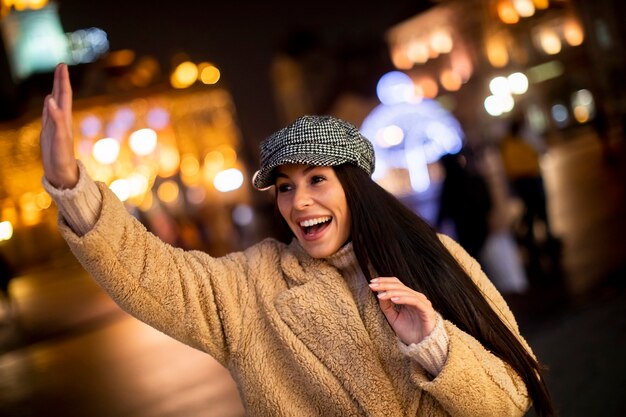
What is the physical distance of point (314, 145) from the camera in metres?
2.28

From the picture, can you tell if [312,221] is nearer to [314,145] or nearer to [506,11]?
[314,145]

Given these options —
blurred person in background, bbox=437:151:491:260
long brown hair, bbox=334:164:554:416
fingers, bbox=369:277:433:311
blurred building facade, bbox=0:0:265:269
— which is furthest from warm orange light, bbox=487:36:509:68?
fingers, bbox=369:277:433:311

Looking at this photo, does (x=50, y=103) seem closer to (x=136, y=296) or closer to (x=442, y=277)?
(x=136, y=296)

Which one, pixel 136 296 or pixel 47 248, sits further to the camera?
pixel 47 248

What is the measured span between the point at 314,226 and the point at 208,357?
21.7 ft

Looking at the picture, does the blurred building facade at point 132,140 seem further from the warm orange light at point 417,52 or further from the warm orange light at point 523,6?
the warm orange light at point 523,6

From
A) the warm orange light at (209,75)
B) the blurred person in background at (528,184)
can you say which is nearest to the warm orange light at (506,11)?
the warm orange light at (209,75)

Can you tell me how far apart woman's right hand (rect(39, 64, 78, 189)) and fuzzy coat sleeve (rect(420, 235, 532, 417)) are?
115 centimetres

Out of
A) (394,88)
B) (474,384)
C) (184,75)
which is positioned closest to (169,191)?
(184,75)

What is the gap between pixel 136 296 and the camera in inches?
86.2

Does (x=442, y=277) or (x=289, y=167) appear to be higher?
(x=289, y=167)

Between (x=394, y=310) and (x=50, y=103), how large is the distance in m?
1.14

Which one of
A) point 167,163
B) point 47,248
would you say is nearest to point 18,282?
point 47,248

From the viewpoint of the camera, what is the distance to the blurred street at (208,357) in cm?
540
